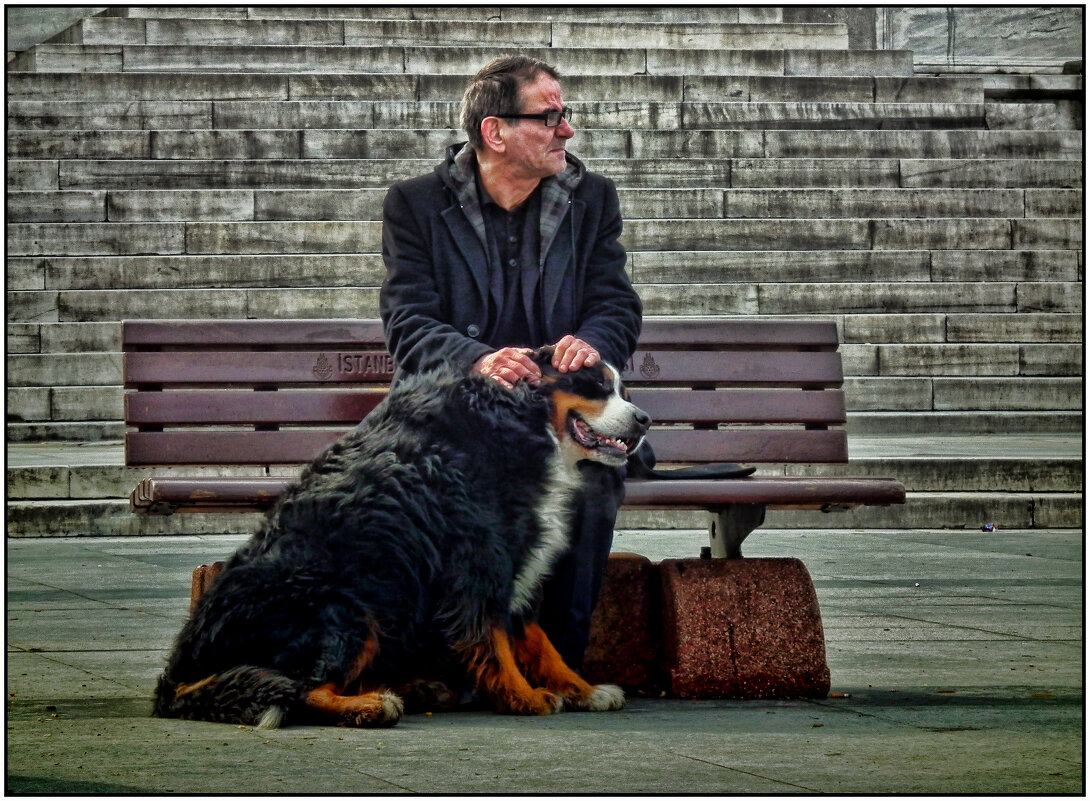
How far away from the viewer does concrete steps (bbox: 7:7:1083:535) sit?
11.4m

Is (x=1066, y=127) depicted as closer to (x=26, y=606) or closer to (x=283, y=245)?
(x=283, y=245)

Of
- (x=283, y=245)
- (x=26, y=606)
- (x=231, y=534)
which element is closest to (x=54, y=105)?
(x=283, y=245)

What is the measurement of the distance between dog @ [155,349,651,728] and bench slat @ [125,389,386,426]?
127cm

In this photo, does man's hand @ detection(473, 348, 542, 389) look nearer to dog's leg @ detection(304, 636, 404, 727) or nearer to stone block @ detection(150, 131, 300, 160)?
dog's leg @ detection(304, 636, 404, 727)

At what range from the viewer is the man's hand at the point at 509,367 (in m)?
4.39

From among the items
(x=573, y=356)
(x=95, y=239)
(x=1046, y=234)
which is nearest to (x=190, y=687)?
(x=573, y=356)

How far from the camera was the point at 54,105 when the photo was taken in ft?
46.5

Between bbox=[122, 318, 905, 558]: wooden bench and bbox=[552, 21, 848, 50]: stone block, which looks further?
bbox=[552, 21, 848, 50]: stone block

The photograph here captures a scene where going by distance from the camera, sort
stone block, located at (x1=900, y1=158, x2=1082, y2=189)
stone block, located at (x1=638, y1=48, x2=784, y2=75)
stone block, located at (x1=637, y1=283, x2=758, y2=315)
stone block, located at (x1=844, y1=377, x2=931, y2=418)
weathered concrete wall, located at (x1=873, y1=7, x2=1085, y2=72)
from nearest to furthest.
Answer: stone block, located at (x1=844, y1=377, x2=931, y2=418) → stone block, located at (x1=637, y1=283, x2=758, y2=315) → stone block, located at (x1=900, y1=158, x2=1082, y2=189) → stone block, located at (x1=638, y1=48, x2=784, y2=75) → weathered concrete wall, located at (x1=873, y1=7, x2=1085, y2=72)

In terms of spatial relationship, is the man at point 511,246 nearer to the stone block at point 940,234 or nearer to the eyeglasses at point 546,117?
the eyeglasses at point 546,117

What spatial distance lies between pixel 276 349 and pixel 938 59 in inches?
586

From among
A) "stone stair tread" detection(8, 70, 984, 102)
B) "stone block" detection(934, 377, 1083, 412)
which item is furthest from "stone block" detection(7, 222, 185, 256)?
"stone block" detection(934, 377, 1083, 412)

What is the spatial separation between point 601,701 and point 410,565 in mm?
653

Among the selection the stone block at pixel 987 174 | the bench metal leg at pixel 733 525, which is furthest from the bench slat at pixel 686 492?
the stone block at pixel 987 174
